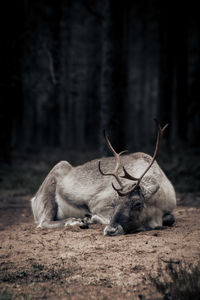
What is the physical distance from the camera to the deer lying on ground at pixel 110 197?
17.1ft

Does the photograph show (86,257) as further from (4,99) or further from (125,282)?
(4,99)

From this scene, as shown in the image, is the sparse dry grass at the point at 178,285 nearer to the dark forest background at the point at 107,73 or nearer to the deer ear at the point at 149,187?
the deer ear at the point at 149,187

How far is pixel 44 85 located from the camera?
1381cm

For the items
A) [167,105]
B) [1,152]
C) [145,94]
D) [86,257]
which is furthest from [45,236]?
[145,94]

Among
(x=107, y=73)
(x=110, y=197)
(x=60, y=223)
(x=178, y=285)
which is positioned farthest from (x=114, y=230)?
(x=107, y=73)

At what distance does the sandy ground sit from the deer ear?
0.57 metres

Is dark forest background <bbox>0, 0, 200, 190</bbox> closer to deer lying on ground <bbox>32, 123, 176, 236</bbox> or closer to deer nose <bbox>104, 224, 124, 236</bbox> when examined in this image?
deer lying on ground <bbox>32, 123, 176, 236</bbox>

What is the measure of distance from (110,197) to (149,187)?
2.53ft

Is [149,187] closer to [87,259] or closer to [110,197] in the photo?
[110,197]

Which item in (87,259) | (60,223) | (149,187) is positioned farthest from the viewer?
(60,223)

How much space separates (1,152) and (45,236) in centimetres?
866

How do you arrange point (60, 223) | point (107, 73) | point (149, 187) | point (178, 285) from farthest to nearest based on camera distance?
point (107, 73)
point (60, 223)
point (149, 187)
point (178, 285)

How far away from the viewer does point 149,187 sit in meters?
5.55

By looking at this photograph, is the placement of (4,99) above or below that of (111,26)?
below
